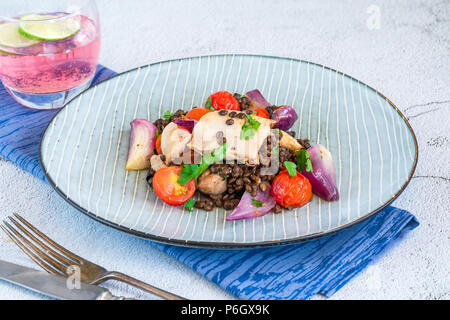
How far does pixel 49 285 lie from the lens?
1.65m

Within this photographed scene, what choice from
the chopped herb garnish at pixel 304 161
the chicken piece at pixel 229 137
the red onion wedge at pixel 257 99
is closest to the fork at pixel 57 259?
the chicken piece at pixel 229 137

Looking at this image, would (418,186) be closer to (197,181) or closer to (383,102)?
(383,102)

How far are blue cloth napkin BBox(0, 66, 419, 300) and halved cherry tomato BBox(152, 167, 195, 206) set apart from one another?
0.16 meters

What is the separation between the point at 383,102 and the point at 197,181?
86cm

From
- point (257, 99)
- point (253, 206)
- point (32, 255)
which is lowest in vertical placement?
point (32, 255)

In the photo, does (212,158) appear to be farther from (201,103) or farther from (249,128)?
(201,103)

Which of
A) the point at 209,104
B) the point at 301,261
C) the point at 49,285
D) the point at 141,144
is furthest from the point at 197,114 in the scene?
the point at 49,285

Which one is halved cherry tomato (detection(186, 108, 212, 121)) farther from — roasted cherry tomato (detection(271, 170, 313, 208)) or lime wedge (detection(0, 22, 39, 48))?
lime wedge (detection(0, 22, 39, 48))

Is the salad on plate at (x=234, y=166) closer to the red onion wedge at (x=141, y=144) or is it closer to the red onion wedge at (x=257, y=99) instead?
the red onion wedge at (x=141, y=144)

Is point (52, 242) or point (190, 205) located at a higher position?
point (190, 205)

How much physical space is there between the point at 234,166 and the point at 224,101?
0.42m

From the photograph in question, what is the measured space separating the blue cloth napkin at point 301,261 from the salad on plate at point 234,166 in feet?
0.48

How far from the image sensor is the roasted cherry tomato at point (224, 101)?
220 cm

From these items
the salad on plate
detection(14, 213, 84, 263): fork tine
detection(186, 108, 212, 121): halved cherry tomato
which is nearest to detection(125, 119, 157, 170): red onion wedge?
the salad on plate
